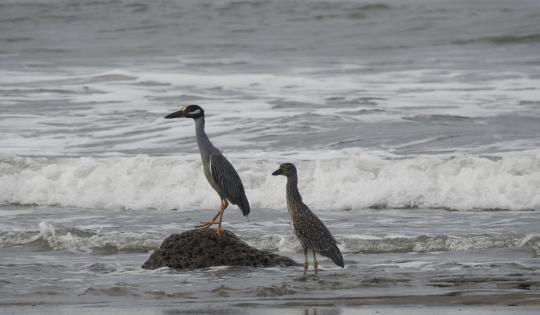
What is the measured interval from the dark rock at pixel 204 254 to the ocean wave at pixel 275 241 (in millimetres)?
1263

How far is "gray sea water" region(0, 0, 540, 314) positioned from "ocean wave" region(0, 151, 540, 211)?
29mm

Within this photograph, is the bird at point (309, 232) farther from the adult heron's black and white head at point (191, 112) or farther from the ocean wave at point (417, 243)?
the adult heron's black and white head at point (191, 112)

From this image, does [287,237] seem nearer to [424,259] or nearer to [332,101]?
[424,259]

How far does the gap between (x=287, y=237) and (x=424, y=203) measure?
2886 millimetres

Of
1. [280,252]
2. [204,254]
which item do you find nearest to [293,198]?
[204,254]

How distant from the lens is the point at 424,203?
1359 centimetres

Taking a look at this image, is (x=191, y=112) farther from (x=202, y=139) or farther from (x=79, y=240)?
(x=79, y=240)

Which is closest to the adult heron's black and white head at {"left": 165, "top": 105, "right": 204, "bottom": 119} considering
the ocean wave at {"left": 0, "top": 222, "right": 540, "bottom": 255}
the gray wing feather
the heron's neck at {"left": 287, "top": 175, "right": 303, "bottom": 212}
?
the gray wing feather

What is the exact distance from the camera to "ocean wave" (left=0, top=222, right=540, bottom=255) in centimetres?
1056

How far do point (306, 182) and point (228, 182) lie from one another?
13.2 feet

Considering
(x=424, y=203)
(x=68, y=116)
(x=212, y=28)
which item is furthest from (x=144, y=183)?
(x=212, y=28)

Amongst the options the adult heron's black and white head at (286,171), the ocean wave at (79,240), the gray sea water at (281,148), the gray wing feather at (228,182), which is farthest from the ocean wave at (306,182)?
the adult heron's black and white head at (286,171)

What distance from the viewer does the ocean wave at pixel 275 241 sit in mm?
10562

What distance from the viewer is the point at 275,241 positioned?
11.1m
